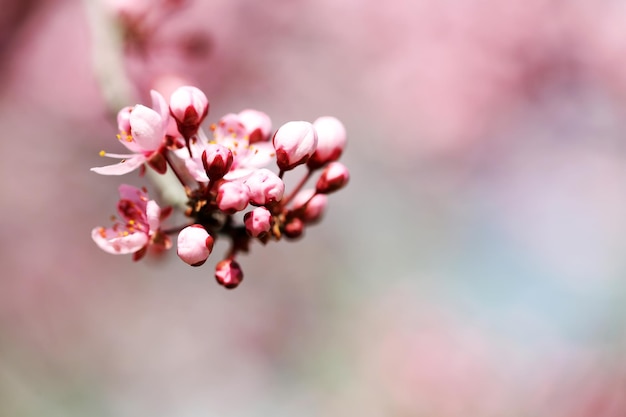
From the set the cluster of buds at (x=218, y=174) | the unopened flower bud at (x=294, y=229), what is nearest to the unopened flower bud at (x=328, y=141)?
the cluster of buds at (x=218, y=174)

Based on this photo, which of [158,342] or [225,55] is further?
[158,342]

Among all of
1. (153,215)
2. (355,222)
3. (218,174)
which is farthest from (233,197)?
(355,222)

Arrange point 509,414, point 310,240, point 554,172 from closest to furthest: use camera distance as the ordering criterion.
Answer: point 509,414
point 554,172
point 310,240

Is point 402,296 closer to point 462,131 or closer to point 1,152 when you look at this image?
point 462,131

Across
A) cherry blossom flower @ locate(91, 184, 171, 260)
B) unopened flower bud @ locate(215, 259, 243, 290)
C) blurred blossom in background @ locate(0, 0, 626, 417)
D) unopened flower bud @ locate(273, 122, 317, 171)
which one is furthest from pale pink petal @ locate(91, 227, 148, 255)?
blurred blossom in background @ locate(0, 0, 626, 417)

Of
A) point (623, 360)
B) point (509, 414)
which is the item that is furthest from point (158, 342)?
point (623, 360)

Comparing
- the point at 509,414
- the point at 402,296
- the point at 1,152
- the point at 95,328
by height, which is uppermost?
the point at 402,296
